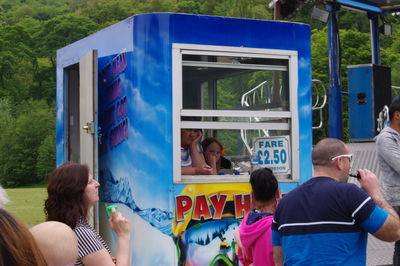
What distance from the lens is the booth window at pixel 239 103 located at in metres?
5.71

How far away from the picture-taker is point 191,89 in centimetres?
667

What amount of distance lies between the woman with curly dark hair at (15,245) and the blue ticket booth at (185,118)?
11.9ft

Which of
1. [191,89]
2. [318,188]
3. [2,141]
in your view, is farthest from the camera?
[2,141]

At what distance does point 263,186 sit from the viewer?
3.87 m

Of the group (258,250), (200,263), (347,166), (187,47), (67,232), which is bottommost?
(200,263)

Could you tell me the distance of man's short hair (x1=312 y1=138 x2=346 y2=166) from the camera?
131 inches

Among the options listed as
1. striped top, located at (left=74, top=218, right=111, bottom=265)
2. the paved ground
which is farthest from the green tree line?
striped top, located at (left=74, top=218, right=111, bottom=265)

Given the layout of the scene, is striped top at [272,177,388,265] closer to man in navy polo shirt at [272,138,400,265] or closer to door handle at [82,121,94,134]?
man in navy polo shirt at [272,138,400,265]

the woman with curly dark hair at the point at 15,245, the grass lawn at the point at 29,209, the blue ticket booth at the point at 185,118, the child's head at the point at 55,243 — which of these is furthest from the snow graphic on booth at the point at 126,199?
the woman with curly dark hair at the point at 15,245

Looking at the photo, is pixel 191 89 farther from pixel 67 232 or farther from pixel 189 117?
pixel 67 232

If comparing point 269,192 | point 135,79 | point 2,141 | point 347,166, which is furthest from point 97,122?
point 2,141

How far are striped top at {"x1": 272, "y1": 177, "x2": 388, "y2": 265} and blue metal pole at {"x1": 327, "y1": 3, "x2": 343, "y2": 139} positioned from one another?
23.5 ft

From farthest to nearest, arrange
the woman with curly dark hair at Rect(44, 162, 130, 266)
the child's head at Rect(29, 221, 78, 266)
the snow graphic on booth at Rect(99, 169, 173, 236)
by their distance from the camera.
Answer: the snow graphic on booth at Rect(99, 169, 173, 236)
the woman with curly dark hair at Rect(44, 162, 130, 266)
the child's head at Rect(29, 221, 78, 266)

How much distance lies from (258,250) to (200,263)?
1.86 meters
